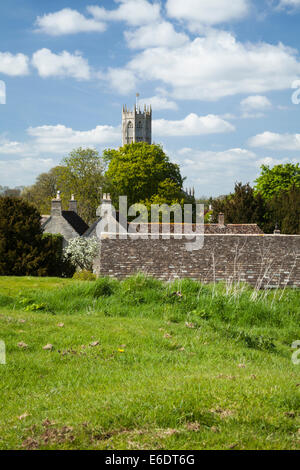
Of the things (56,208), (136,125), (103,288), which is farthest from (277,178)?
(136,125)

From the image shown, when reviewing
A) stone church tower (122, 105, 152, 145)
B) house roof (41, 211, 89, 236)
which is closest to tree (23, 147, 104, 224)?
house roof (41, 211, 89, 236)

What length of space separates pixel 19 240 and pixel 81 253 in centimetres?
791

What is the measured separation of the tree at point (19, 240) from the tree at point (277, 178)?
46645 mm

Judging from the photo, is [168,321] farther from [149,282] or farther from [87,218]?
[87,218]

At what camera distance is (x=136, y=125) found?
505ft

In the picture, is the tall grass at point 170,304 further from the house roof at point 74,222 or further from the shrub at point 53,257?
the house roof at point 74,222

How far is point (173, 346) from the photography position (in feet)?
31.8

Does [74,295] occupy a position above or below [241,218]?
below

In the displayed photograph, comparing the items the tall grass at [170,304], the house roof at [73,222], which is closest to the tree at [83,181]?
the house roof at [73,222]

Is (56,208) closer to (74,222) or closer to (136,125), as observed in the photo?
(74,222)

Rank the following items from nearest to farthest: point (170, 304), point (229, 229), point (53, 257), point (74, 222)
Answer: point (170, 304) < point (53, 257) < point (229, 229) < point (74, 222)

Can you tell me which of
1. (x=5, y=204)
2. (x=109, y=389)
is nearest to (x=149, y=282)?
(x=109, y=389)

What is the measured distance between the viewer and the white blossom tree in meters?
35.7
